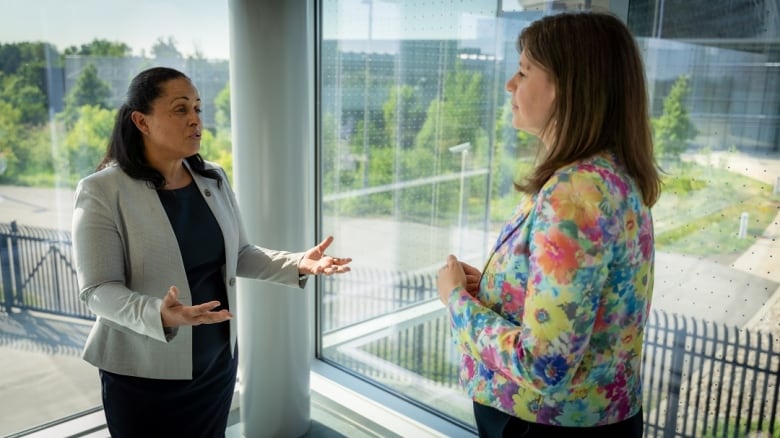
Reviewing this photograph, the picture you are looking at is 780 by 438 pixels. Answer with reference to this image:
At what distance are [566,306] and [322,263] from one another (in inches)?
41.6

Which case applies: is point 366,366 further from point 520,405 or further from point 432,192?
point 520,405

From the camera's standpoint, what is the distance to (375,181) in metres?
3.28

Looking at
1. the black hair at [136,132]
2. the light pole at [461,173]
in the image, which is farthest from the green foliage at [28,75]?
the light pole at [461,173]

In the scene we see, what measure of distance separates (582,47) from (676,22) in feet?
3.51

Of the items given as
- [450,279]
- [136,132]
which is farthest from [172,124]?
[450,279]

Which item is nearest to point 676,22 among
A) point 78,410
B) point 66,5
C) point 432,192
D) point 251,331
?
point 432,192

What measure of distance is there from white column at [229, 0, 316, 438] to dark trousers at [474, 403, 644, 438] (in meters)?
1.72

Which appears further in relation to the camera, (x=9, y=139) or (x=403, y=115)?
(x=403, y=115)

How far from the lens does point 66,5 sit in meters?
2.60

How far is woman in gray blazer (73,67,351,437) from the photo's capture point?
164 cm

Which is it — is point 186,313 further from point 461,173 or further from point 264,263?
point 461,173

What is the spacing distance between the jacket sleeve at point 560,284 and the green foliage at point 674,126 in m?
1.14

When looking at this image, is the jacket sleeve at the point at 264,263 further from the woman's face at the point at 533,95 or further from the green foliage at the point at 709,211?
the green foliage at the point at 709,211

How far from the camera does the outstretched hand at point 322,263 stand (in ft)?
6.35
